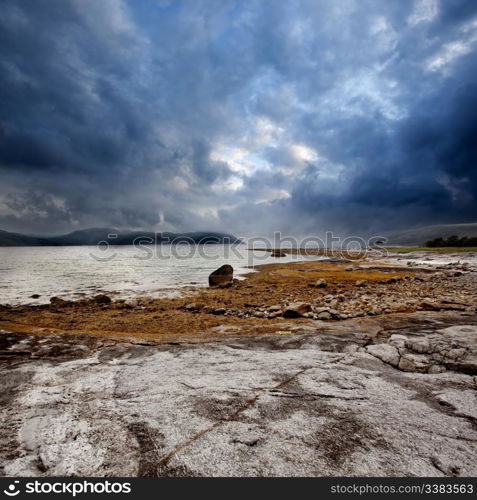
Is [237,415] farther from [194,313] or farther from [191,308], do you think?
[191,308]

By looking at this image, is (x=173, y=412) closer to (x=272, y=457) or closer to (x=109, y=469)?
(x=109, y=469)

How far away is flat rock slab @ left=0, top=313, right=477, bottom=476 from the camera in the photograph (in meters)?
2.21

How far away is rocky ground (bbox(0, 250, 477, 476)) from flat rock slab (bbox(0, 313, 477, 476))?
1 centimetres

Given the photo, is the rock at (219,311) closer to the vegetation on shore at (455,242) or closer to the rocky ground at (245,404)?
the rocky ground at (245,404)

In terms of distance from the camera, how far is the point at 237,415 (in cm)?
290

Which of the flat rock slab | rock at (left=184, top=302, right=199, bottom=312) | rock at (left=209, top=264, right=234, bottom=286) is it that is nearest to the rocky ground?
the flat rock slab

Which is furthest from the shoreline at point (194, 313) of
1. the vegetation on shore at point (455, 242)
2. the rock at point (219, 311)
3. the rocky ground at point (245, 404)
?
the vegetation on shore at point (455, 242)

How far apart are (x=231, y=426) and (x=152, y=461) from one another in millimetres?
866

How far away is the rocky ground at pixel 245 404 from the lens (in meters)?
2.23

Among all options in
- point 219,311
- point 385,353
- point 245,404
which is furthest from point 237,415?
point 219,311

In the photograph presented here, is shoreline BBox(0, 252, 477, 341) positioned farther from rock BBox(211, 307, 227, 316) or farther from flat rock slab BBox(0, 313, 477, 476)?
flat rock slab BBox(0, 313, 477, 476)

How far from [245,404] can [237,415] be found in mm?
265

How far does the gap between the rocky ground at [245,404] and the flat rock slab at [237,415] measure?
0.01 metres
